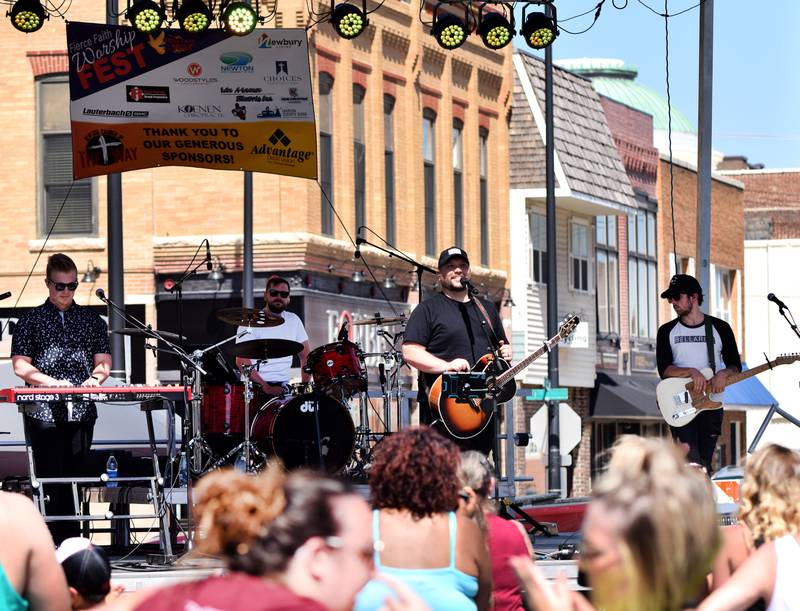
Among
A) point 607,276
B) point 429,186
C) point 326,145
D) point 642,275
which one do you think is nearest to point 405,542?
point 326,145

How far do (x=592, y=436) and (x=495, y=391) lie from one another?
101 feet

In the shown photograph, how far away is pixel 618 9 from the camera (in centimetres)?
1538

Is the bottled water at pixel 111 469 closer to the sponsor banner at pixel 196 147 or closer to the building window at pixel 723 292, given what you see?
the sponsor banner at pixel 196 147

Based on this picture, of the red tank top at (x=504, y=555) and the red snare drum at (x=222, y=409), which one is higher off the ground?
the red snare drum at (x=222, y=409)

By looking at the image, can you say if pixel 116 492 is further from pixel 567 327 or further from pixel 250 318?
pixel 567 327

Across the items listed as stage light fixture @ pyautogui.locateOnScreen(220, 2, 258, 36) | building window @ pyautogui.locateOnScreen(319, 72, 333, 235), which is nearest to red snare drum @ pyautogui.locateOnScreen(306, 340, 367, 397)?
stage light fixture @ pyautogui.locateOnScreen(220, 2, 258, 36)

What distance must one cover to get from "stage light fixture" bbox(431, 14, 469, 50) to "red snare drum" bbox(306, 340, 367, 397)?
10.7 ft

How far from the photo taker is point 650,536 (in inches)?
139

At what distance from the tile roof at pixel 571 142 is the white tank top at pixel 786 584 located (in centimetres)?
3080

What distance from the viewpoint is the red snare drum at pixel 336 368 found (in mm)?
14367

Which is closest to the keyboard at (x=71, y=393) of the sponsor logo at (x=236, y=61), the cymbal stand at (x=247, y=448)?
the cymbal stand at (x=247, y=448)

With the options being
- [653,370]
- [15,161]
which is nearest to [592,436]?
[653,370]

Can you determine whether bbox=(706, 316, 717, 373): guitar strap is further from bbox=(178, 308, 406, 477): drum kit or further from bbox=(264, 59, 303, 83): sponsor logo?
bbox=(264, 59, 303, 83): sponsor logo

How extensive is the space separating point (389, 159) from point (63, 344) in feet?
69.5
